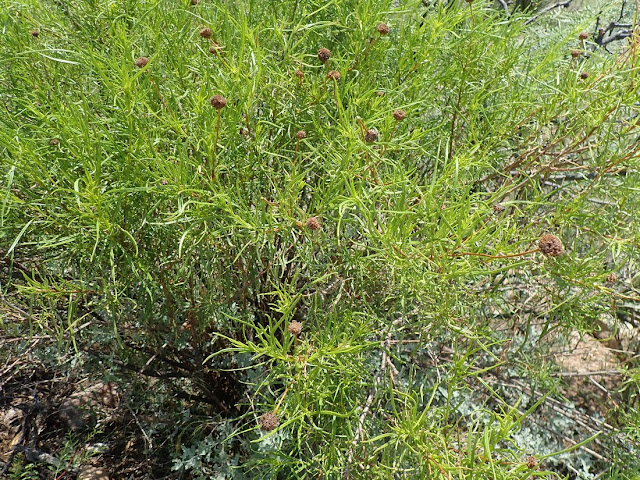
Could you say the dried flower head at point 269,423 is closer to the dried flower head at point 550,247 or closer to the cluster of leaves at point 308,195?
the cluster of leaves at point 308,195

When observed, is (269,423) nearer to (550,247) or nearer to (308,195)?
(550,247)

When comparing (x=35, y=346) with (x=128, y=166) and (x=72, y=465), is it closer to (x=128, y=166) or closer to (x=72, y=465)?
(x=72, y=465)

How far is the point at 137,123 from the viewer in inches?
43.9

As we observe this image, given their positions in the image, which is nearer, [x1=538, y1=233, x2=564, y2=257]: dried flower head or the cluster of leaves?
[x1=538, y1=233, x2=564, y2=257]: dried flower head

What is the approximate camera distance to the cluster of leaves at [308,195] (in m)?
1.08

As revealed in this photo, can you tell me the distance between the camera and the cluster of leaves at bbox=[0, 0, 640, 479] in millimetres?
1077

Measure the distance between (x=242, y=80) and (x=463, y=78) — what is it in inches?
23.9

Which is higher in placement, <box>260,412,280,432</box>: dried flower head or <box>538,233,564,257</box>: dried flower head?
<box>538,233,564,257</box>: dried flower head

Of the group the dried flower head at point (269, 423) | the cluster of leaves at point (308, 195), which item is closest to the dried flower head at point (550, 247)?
the cluster of leaves at point (308, 195)

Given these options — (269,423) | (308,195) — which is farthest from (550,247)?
(308,195)

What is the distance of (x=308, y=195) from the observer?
5.29 ft

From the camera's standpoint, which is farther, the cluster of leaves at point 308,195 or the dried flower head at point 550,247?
the cluster of leaves at point 308,195

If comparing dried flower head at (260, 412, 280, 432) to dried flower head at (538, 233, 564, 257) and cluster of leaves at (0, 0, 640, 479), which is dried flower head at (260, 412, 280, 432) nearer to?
cluster of leaves at (0, 0, 640, 479)

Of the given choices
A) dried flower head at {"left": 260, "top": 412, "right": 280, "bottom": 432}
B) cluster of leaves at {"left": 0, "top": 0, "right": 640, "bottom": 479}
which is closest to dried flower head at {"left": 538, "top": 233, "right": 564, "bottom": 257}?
cluster of leaves at {"left": 0, "top": 0, "right": 640, "bottom": 479}
